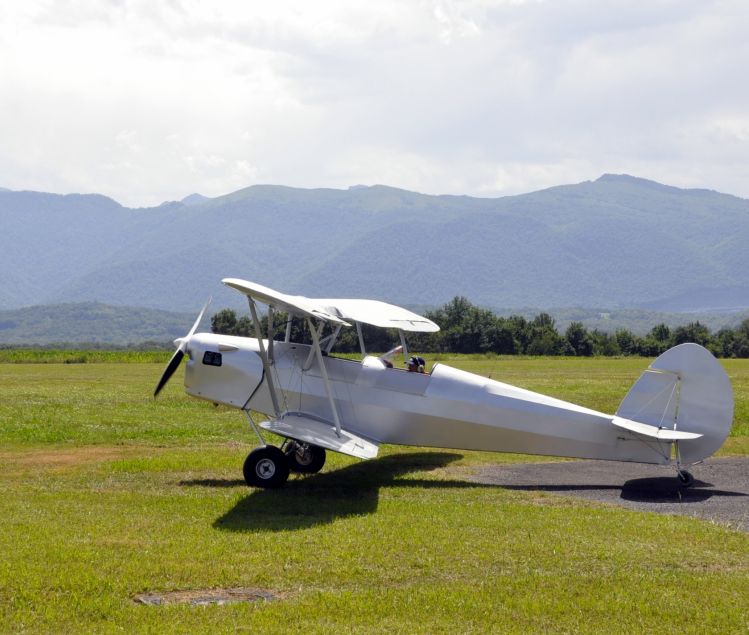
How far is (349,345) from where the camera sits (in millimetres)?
70562

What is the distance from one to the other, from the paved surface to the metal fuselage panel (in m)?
0.55

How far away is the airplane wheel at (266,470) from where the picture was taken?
44.8ft

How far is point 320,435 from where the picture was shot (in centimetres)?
1354

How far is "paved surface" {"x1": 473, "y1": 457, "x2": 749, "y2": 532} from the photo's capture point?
40.5 ft

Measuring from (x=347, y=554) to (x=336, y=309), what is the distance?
19.3 ft

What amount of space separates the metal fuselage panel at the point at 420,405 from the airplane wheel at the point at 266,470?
3.94ft

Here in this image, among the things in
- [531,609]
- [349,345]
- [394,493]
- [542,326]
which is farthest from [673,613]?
[542,326]

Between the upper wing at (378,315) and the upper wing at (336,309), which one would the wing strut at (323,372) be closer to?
the upper wing at (336,309)

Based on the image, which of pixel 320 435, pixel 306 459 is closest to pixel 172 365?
Result: pixel 306 459

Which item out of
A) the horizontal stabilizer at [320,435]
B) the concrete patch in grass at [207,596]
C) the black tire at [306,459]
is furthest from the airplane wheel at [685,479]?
the concrete patch in grass at [207,596]

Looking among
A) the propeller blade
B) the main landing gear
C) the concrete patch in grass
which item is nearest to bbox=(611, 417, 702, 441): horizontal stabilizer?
the main landing gear

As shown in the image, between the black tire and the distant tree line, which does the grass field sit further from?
the distant tree line

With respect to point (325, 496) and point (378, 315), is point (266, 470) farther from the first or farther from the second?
point (378, 315)

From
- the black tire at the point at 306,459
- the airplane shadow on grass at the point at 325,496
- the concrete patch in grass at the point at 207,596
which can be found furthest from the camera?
the black tire at the point at 306,459
